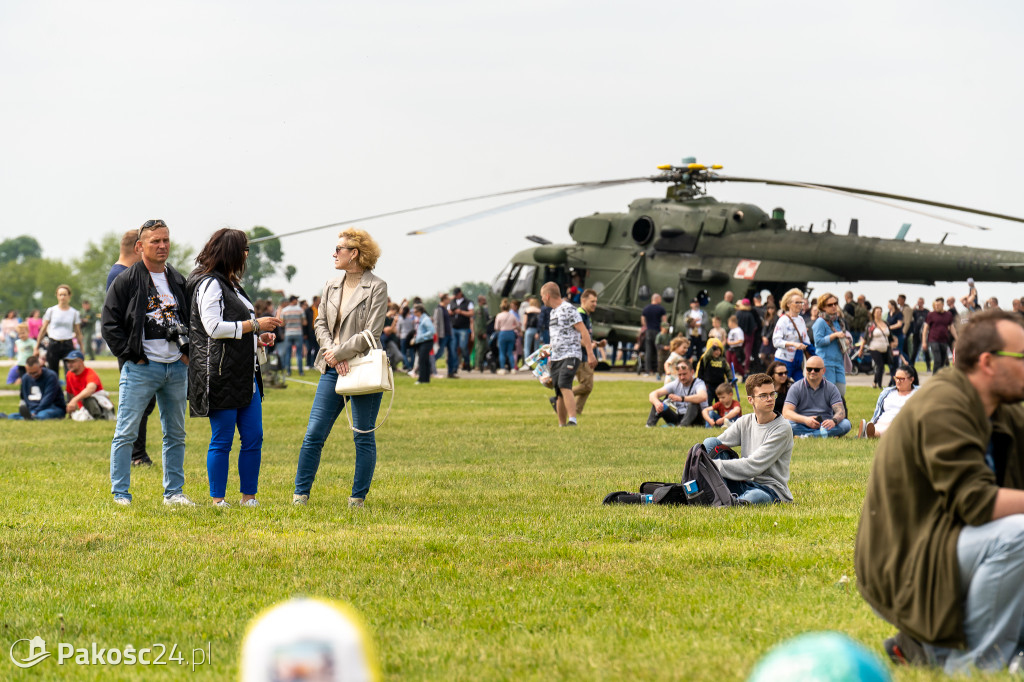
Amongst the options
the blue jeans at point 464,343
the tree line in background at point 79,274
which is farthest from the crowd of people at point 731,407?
the tree line in background at point 79,274

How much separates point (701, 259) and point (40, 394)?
1579cm

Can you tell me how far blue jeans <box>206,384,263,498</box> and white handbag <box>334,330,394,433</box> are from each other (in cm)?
61

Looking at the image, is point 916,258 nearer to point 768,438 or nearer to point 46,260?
point 768,438

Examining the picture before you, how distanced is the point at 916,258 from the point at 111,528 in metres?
21.8

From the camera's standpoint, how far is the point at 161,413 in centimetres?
877

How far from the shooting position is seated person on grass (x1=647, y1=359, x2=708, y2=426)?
52.6 ft

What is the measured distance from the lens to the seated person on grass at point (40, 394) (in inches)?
725

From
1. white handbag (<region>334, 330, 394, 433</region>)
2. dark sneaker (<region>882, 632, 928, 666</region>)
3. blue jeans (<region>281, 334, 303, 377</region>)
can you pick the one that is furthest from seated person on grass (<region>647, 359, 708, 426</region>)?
blue jeans (<region>281, 334, 303, 377</region>)

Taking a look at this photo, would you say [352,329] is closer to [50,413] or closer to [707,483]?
[707,483]

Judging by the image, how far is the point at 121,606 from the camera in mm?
5590

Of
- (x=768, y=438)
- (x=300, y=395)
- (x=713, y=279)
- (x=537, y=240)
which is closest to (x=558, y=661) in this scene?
(x=768, y=438)

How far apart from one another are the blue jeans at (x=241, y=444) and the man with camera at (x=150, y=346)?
0.24m

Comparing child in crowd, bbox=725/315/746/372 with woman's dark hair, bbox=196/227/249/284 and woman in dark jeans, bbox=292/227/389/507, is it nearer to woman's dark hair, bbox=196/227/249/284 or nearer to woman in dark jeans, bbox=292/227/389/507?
woman in dark jeans, bbox=292/227/389/507

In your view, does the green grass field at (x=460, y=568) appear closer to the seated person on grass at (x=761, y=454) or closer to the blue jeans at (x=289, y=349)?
the seated person on grass at (x=761, y=454)
